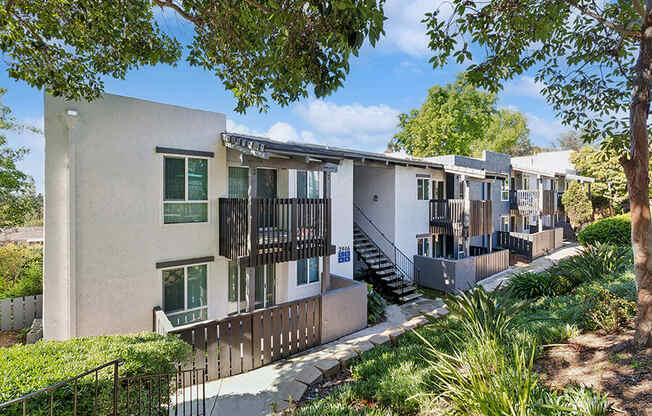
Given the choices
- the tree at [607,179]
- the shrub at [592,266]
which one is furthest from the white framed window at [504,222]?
the tree at [607,179]

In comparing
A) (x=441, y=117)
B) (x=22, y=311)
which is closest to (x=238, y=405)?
(x=22, y=311)

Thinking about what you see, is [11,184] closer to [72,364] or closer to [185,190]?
[185,190]

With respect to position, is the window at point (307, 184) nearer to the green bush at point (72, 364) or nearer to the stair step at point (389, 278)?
the stair step at point (389, 278)

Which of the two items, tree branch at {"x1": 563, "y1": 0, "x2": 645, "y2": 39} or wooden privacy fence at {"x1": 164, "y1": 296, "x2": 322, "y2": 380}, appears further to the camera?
wooden privacy fence at {"x1": 164, "y1": 296, "x2": 322, "y2": 380}

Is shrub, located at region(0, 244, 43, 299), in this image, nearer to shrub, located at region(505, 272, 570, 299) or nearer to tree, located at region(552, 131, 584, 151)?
shrub, located at region(505, 272, 570, 299)

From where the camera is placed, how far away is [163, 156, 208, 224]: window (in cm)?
841

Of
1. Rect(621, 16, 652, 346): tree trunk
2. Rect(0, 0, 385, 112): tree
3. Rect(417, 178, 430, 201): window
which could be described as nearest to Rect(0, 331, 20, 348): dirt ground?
Rect(0, 0, 385, 112): tree

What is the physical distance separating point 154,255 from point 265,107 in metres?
4.94

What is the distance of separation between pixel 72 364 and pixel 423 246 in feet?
50.0

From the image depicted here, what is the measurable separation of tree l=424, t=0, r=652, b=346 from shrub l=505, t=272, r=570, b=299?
4.42m

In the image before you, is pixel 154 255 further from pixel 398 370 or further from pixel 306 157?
pixel 398 370

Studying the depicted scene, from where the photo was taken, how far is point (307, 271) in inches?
438

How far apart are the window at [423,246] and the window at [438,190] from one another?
8.31ft

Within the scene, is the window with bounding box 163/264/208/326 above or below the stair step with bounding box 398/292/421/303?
above
